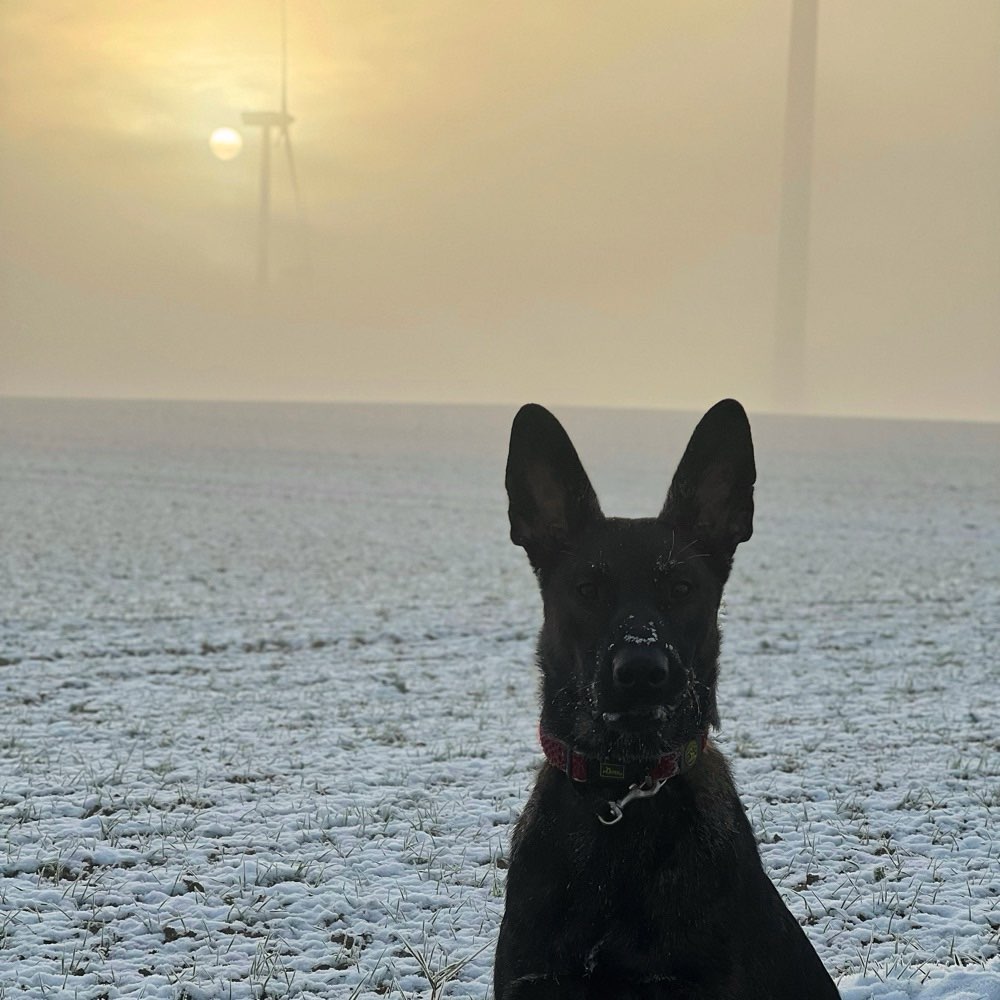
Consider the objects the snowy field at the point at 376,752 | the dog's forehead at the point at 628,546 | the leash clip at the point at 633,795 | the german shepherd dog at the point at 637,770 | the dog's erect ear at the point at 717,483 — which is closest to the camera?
the german shepherd dog at the point at 637,770

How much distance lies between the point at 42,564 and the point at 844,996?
18978 mm

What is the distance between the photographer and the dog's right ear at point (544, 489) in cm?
480

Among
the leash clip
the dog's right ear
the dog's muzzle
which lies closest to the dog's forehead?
the dog's right ear

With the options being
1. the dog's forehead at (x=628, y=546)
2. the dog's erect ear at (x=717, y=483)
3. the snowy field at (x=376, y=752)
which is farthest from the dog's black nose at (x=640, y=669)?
the snowy field at (x=376, y=752)

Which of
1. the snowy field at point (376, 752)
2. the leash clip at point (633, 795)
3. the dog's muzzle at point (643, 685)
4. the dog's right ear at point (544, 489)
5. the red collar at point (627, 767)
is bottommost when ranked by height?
the snowy field at point (376, 752)

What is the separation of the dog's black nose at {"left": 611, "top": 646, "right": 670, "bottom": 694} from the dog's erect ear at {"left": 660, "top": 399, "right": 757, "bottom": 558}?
30.4 inches

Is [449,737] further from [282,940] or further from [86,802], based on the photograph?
[282,940]

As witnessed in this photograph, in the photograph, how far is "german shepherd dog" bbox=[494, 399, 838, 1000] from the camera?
12.8 ft

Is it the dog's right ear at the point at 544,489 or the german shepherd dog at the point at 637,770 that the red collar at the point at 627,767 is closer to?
the german shepherd dog at the point at 637,770

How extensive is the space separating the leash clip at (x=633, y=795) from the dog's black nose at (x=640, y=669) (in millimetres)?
328

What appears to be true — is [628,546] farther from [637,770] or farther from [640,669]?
[637,770]

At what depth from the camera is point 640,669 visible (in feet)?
13.7

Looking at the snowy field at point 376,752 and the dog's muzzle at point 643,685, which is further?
the snowy field at point 376,752

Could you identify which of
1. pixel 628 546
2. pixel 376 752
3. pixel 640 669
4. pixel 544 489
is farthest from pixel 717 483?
pixel 376 752
